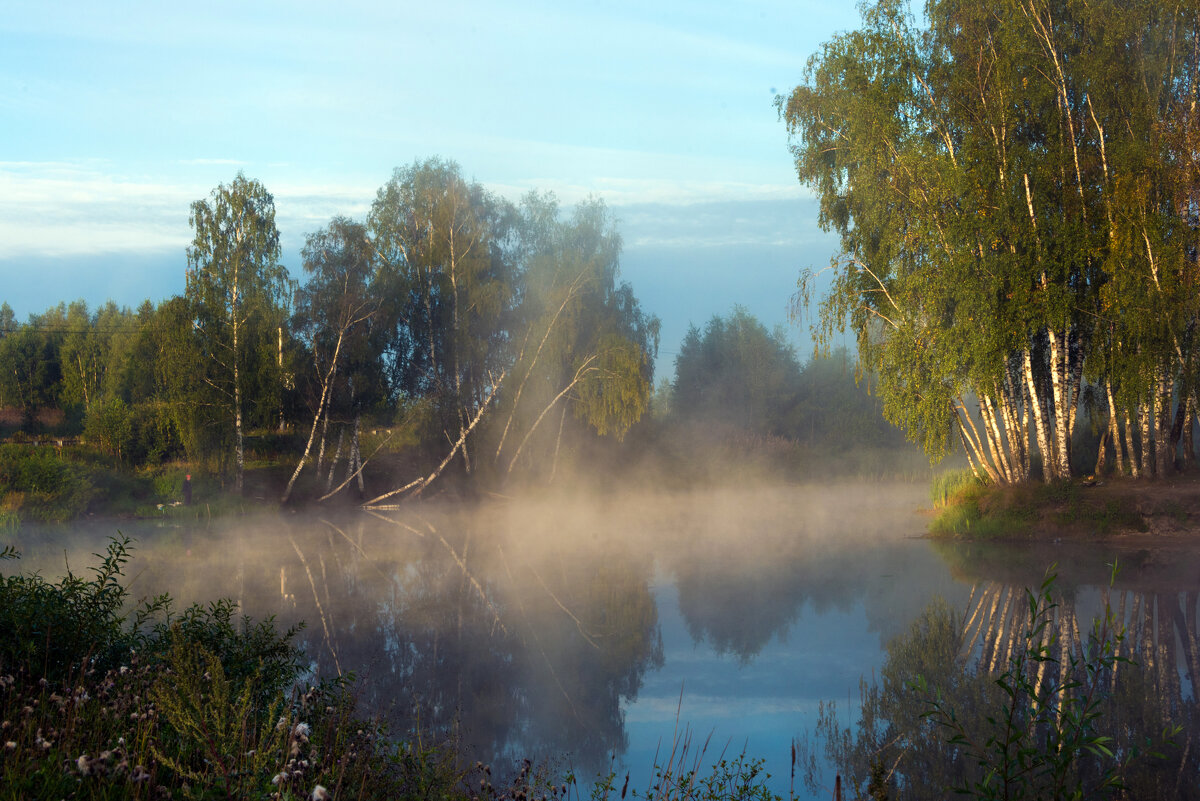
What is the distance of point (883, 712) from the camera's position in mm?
6660

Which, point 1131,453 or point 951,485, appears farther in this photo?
point 951,485

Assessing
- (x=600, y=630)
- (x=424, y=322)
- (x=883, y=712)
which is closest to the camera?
(x=883, y=712)

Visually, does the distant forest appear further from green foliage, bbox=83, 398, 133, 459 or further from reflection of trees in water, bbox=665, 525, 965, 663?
reflection of trees in water, bbox=665, 525, 965, 663

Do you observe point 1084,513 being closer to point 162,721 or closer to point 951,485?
point 951,485

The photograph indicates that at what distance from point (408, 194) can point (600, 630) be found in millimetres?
21133

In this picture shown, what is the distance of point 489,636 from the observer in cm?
953

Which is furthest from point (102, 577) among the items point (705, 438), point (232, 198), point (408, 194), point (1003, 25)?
point (705, 438)

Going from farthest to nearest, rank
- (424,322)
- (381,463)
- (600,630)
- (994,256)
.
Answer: (381,463) → (424,322) → (994,256) → (600,630)

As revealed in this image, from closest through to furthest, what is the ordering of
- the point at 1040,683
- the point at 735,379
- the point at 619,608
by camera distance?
1. the point at 1040,683
2. the point at 619,608
3. the point at 735,379

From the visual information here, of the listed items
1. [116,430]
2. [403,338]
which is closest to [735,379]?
[403,338]

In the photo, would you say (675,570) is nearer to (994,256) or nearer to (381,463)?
(994,256)

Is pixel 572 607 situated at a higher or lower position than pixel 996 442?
lower

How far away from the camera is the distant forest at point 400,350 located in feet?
77.1

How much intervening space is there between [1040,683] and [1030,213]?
1141 centimetres
